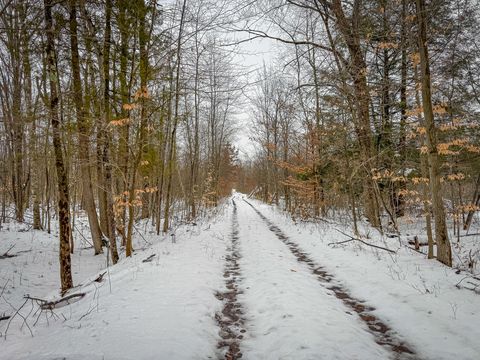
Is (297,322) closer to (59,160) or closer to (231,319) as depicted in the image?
(231,319)

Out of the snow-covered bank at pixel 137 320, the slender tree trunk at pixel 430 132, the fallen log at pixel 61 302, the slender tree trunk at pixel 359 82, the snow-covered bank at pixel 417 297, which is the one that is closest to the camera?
the snow-covered bank at pixel 137 320

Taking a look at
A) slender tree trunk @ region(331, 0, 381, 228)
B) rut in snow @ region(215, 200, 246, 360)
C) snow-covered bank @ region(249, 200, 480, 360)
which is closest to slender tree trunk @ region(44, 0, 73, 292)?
rut in snow @ region(215, 200, 246, 360)

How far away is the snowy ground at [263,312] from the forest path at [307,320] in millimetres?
17

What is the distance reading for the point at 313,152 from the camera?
47.7ft

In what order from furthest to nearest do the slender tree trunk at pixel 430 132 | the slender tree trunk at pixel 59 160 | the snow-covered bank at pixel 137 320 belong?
the slender tree trunk at pixel 59 160, the slender tree trunk at pixel 430 132, the snow-covered bank at pixel 137 320

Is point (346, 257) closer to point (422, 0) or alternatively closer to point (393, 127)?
point (422, 0)

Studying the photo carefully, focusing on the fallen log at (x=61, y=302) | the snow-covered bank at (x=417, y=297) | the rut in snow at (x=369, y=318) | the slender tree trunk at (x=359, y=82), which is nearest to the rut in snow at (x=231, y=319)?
the rut in snow at (x=369, y=318)

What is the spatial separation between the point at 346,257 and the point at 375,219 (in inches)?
172

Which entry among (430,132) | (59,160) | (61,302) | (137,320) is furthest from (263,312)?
(59,160)

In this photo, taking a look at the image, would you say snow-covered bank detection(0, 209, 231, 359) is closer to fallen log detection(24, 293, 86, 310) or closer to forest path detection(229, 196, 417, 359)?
fallen log detection(24, 293, 86, 310)

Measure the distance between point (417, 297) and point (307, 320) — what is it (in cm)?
206

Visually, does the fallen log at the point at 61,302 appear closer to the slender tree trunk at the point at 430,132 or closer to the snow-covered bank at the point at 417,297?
the snow-covered bank at the point at 417,297

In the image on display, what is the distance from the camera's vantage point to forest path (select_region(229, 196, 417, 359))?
10.5 feet

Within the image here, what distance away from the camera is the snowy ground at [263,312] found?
3.20 meters
